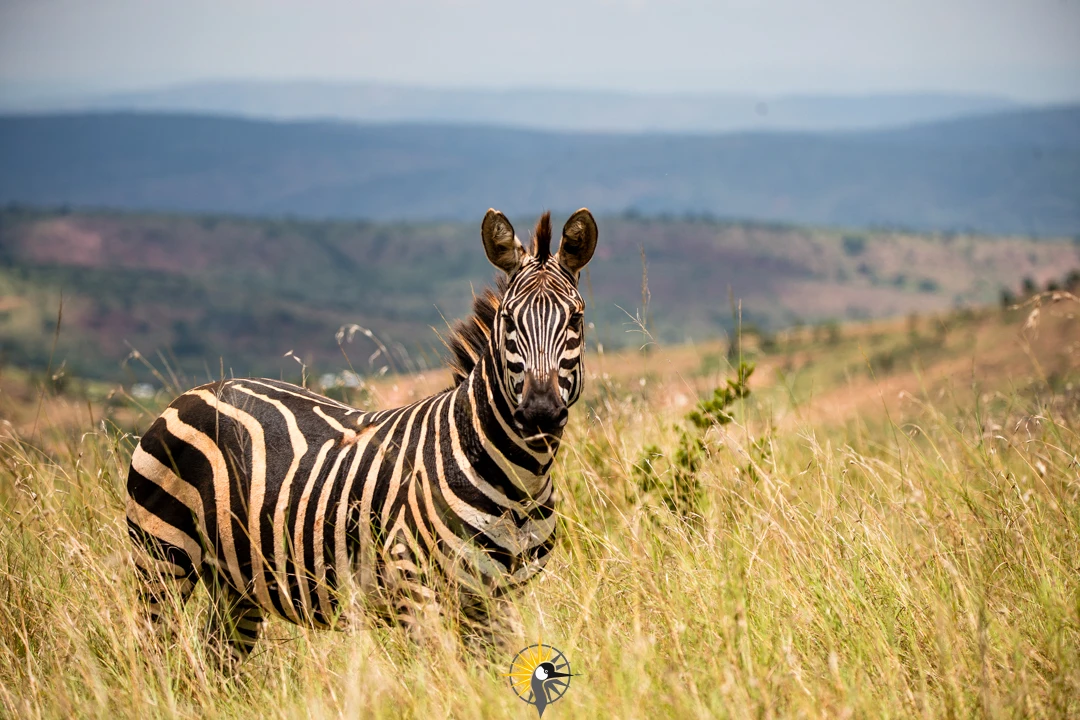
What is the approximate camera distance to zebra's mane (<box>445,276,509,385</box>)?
4.54m

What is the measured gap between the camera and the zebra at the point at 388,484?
386 centimetres

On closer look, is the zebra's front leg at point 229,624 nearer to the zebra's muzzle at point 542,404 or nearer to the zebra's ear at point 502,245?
the zebra's muzzle at point 542,404

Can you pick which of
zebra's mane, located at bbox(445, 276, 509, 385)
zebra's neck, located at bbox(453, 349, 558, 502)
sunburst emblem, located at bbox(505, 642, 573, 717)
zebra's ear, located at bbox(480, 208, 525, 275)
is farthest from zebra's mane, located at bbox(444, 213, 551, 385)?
sunburst emblem, located at bbox(505, 642, 573, 717)

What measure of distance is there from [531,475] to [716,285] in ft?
535

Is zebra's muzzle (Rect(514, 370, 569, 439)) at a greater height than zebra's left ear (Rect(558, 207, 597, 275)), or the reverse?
zebra's left ear (Rect(558, 207, 597, 275))

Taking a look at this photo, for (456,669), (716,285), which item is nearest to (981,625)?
(456,669)

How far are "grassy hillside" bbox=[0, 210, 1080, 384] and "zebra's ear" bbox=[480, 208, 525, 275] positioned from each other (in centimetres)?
11380

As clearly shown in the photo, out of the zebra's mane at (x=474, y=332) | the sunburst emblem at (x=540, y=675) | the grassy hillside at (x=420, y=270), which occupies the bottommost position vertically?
the sunburst emblem at (x=540, y=675)

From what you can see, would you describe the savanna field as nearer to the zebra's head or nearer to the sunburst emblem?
the sunburst emblem

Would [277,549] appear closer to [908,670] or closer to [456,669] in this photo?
[456,669]

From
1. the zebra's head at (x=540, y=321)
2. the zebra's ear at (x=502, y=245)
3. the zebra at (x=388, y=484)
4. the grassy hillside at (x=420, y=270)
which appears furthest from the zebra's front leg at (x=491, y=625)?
the grassy hillside at (x=420, y=270)

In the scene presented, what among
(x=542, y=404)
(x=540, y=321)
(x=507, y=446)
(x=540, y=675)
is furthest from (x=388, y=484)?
(x=540, y=675)

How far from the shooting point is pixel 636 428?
719 centimetres

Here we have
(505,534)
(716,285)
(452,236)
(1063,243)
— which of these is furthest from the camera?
(452,236)
